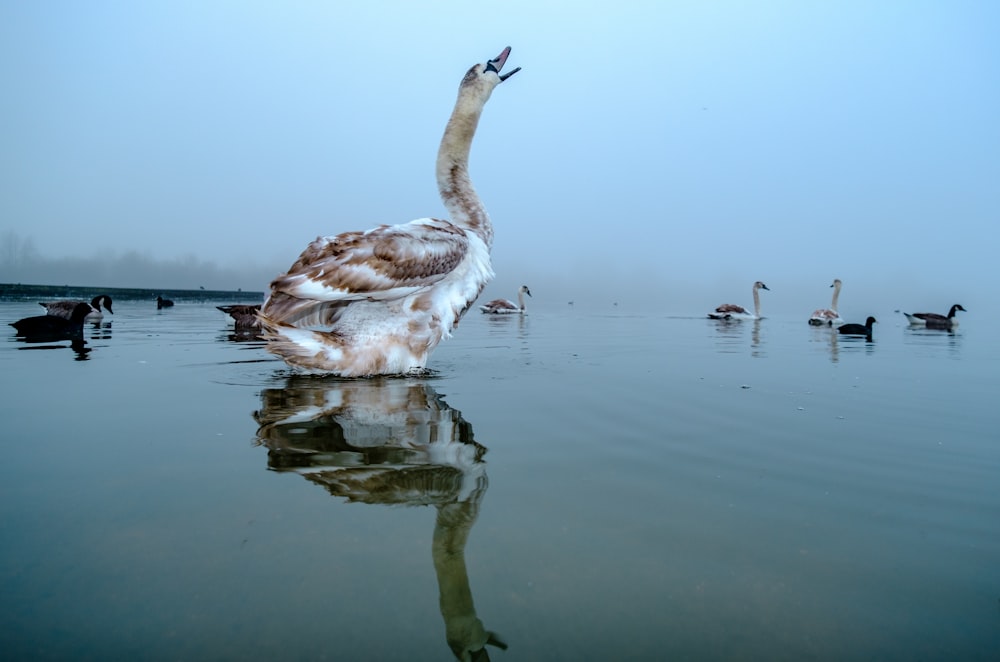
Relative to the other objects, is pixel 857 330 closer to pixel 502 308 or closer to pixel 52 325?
pixel 502 308

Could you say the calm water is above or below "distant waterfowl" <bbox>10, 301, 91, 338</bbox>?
below

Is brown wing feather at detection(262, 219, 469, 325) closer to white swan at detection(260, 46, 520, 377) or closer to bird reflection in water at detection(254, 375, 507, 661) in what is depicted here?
white swan at detection(260, 46, 520, 377)

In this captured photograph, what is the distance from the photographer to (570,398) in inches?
217

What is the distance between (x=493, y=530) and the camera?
238 cm

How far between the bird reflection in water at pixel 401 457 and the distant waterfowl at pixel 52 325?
10621 mm

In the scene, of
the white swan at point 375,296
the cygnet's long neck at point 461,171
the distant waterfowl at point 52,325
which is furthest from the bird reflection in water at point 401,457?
the distant waterfowl at point 52,325

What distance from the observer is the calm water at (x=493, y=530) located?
1.71m

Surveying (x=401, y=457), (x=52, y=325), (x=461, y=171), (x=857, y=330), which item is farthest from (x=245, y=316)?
(x=857, y=330)

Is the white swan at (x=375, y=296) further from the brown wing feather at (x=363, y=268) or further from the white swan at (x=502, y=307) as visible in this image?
the white swan at (x=502, y=307)

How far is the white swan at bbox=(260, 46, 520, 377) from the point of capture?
6215mm

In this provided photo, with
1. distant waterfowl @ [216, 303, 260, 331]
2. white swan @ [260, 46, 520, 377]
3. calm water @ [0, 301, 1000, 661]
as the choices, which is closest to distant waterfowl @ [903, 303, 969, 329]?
calm water @ [0, 301, 1000, 661]

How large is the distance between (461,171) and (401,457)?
607 cm

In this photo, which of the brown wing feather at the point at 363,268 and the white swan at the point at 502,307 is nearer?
the brown wing feather at the point at 363,268

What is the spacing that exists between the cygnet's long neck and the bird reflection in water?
3.34 meters
